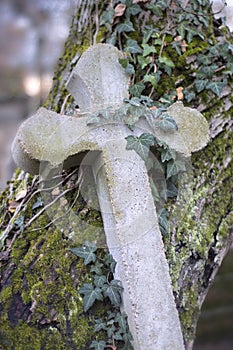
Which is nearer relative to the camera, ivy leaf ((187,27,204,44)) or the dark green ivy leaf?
the dark green ivy leaf

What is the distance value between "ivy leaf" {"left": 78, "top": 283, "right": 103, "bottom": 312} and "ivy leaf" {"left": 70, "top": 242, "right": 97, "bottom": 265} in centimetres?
7

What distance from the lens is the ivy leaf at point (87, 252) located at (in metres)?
1.14

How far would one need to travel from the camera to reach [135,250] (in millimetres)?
1057

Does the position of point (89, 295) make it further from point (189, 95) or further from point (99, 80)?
point (189, 95)

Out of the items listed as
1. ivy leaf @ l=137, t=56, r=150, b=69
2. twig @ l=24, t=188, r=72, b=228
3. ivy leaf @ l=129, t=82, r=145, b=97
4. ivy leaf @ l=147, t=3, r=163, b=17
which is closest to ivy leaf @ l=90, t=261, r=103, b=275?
twig @ l=24, t=188, r=72, b=228

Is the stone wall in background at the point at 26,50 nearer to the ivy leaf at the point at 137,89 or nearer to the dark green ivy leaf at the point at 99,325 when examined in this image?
the ivy leaf at the point at 137,89

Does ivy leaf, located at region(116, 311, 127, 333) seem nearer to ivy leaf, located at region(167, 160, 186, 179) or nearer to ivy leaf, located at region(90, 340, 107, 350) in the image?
ivy leaf, located at region(90, 340, 107, 350)

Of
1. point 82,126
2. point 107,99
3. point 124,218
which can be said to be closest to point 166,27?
point 107,99

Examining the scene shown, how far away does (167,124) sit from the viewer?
118cm

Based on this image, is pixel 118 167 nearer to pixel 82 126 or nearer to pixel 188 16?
pixel 82 126

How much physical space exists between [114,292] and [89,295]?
0.22ft

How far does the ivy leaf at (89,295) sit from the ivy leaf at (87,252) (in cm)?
7

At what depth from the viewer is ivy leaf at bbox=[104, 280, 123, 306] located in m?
1.08

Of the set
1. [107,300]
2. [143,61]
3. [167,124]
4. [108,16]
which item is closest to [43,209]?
[107,300]
